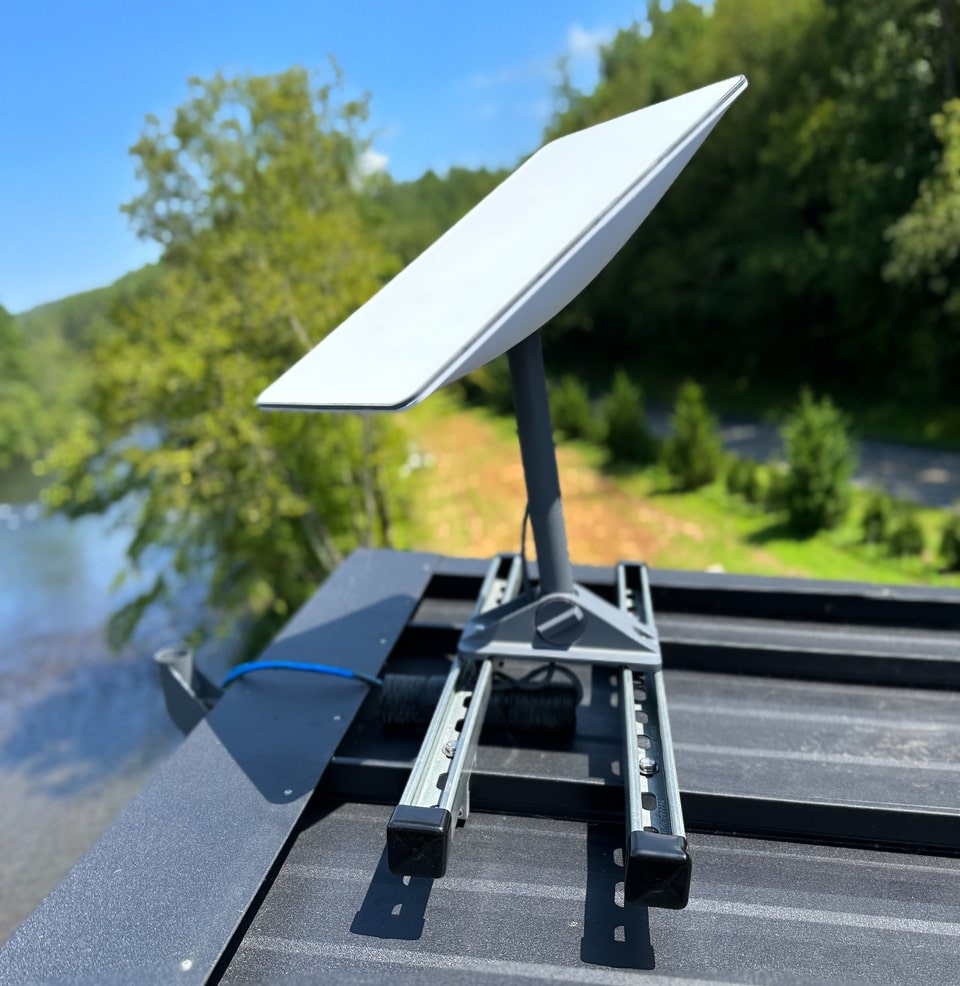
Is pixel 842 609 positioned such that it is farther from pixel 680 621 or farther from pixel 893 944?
pixel 893 944

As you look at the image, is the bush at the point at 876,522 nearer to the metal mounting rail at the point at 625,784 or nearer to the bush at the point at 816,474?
the bush at the point at 816,474

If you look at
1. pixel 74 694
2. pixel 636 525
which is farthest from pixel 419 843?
pixel 74 694

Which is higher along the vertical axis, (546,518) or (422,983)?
(546,518)

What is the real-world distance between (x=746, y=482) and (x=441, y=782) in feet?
35.6

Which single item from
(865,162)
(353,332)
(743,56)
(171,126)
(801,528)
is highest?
(743,56)

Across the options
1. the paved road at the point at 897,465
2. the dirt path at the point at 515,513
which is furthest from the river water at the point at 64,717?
the paved road at the point at 897,465

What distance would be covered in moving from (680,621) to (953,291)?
46.6 ft

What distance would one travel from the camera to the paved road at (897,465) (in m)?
11.6

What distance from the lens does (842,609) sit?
9.09ft

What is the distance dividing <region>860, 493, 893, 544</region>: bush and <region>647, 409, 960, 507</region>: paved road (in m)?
1.88

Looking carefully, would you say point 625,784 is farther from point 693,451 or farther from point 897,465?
point 897,465

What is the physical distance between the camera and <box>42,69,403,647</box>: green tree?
27.9ft

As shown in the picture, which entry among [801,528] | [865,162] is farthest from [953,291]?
[801,528]

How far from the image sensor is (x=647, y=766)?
160cm
